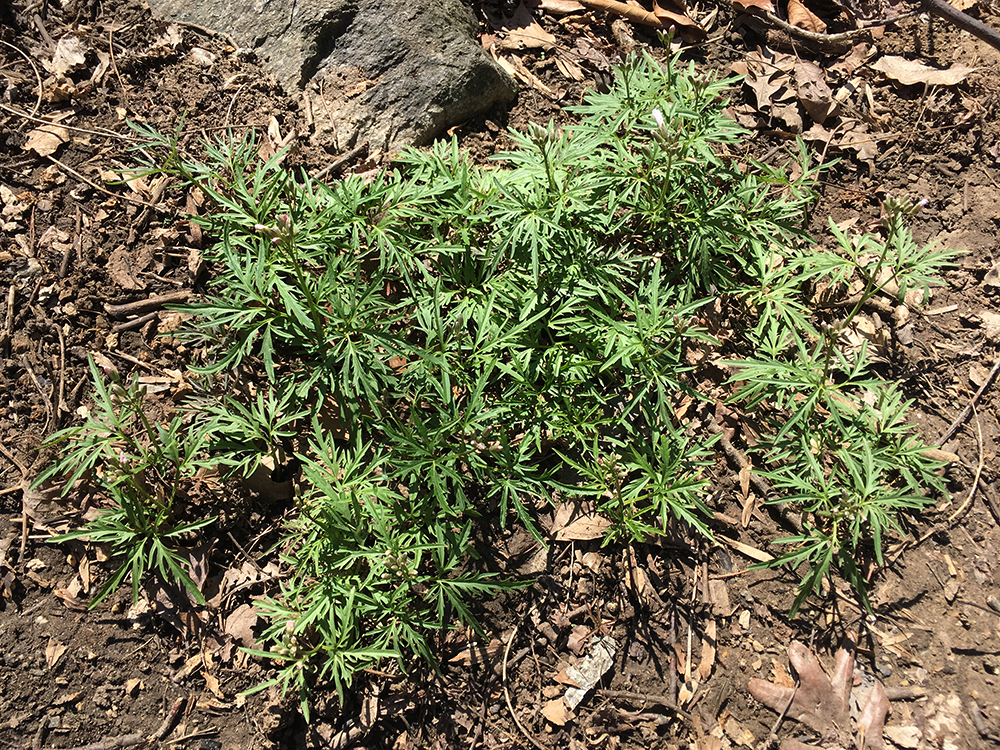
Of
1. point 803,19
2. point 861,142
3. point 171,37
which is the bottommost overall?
point 861,142

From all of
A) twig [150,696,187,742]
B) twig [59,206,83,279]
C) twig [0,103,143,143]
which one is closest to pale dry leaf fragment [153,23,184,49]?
twig [0,103,143,143]

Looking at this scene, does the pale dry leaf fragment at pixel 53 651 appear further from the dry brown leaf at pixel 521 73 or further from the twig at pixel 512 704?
the dry brown leaf at pixel 521 73

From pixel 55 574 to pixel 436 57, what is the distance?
324 centimetres

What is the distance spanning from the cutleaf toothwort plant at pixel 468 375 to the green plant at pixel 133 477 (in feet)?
0.06

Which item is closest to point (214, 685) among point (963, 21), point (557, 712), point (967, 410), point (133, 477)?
point (133, 477)

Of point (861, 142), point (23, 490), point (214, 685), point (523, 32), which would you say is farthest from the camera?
point (523, 32)

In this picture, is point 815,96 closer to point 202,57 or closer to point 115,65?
point 202,57

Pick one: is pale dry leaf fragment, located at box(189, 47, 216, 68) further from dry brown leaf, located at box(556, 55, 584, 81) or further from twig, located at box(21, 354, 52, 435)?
dry brown leaf, located at box(556, 55, 584, 81)

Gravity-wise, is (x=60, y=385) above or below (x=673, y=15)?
below

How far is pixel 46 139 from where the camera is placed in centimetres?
344

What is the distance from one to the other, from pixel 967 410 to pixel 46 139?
4.99 m

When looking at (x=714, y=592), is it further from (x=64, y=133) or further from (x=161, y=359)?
(x=64, y=133)

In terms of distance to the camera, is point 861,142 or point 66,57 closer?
point 66,57

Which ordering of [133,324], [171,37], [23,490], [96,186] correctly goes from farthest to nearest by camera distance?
[171,37] < [96,186] < [133,324] < [23,490]
